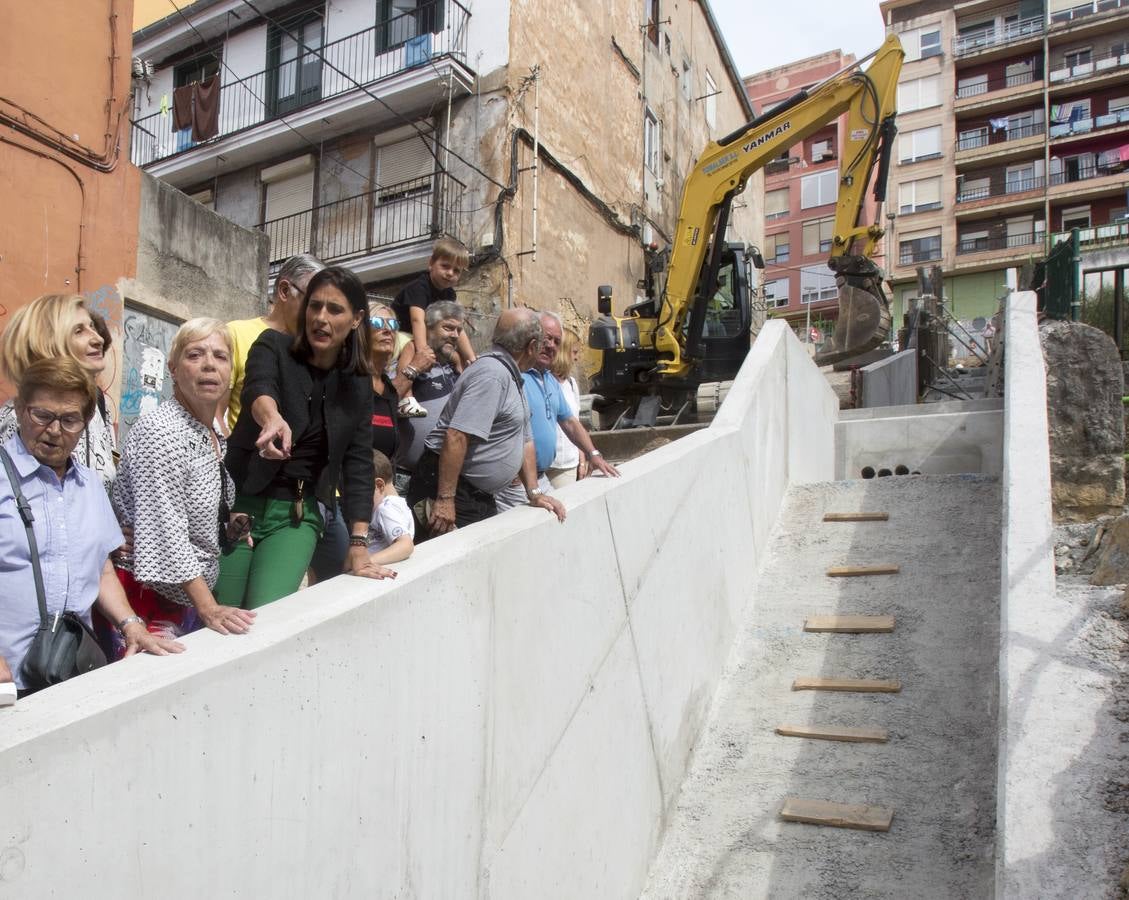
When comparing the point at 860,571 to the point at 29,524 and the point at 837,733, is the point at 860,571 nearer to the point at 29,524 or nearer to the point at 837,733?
the point at 837,733

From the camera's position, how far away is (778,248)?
4400 centimetres

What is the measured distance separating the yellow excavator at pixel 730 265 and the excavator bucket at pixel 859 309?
0.04 ft

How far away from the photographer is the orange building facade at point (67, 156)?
6.41 m

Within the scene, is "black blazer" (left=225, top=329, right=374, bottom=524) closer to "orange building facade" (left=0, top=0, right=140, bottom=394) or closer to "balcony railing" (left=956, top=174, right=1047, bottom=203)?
"orange building facade" (left=0, top=0, right=140, bottom=394)

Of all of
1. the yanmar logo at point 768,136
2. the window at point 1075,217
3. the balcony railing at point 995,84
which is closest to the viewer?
the yanmar logo at point 768,136

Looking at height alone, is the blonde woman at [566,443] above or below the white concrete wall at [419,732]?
above

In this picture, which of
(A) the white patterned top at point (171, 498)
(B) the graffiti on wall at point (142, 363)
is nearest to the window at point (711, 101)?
(B) the graffiti on wall at point (142, 363)

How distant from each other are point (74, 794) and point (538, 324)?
2774 mm

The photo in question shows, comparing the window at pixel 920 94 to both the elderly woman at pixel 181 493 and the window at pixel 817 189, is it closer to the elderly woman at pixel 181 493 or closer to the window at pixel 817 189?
the window at pixel 817 189

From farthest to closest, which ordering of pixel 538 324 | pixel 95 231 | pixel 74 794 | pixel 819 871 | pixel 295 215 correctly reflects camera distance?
1. pixel 295 215
2. pixel 95 231
3. pixel 538 324
4. pixel 819 871
5. pixel 74 794

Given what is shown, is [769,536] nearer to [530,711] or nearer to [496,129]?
[530,711]

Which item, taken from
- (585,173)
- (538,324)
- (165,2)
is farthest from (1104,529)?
(165,2)

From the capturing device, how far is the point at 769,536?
6047mm

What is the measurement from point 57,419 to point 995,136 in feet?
143
